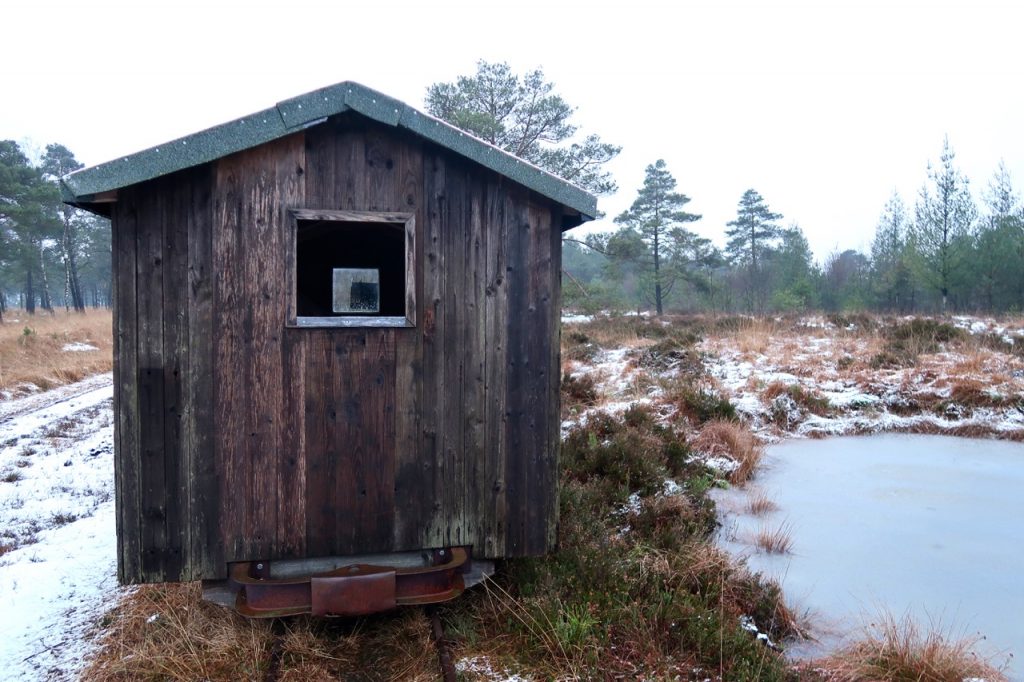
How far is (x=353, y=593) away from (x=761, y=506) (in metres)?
4.35

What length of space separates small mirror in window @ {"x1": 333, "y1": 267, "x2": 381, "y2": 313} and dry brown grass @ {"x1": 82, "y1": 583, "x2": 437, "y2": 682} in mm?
2669

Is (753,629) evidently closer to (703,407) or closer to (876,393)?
(703,407)

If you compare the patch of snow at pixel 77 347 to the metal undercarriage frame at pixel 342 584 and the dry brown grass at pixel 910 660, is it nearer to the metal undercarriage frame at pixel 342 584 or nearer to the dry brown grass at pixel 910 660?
the metal undercarriage frame at pixel 342 584

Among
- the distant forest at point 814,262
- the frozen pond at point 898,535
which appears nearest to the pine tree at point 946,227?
the distant forest at point 814,262

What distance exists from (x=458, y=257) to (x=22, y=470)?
A: 7101 mm

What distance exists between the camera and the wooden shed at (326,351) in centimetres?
330

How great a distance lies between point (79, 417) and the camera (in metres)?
10.5

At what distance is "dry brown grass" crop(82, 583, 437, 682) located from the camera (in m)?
3.29

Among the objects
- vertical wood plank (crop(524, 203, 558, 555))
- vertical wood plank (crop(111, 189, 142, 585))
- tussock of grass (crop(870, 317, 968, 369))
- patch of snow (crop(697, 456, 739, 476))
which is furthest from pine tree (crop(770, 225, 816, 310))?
vertical wood plank (crop(111, 189, 142, 585))

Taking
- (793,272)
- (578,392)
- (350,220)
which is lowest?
(578,392)

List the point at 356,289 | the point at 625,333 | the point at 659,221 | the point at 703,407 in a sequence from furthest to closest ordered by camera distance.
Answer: the point at 659,221 → the point at 625,333 → the point at 703,407 → the point at 356,289

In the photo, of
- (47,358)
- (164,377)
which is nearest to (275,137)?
(164,377)

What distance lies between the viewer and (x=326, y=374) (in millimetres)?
3521

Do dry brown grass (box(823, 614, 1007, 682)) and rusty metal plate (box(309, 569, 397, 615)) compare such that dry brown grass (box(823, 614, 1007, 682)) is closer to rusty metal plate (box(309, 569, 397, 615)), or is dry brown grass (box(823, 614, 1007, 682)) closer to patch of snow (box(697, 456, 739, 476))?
rusty metal plate (box(309, 569, 397, 615))
